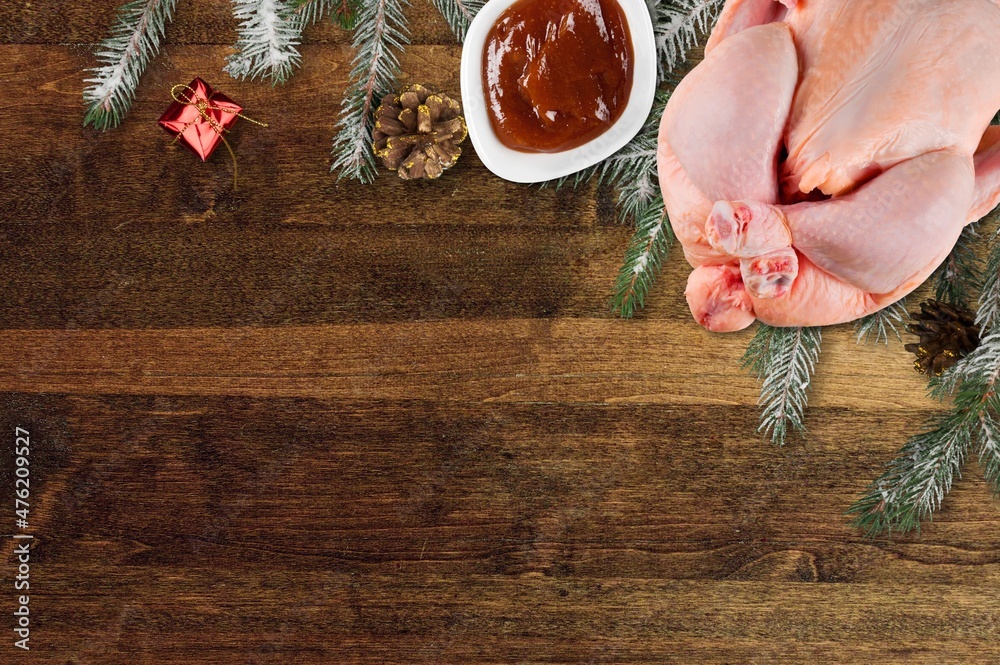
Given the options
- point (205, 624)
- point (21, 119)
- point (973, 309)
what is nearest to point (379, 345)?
point (205, 624)

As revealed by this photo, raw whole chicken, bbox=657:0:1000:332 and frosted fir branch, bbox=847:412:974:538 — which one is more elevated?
raw whole chicken, bbox=657:0:1000:332

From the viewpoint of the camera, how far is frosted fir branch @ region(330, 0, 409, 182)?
3.33ft

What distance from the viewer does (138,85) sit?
1.04 meters

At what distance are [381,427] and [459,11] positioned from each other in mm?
656

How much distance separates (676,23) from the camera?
0.98 metres

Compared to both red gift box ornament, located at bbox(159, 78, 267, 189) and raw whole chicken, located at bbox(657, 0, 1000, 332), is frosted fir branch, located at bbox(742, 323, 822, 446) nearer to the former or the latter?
raw whole chicken, located at bbox(657, 0, 1000, 332)

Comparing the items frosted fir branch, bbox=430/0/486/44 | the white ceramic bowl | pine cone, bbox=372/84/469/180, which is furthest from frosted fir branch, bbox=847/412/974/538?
frosted fir branch, bbox=430/0/486/44

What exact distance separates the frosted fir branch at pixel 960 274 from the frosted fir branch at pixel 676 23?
1.63 feet

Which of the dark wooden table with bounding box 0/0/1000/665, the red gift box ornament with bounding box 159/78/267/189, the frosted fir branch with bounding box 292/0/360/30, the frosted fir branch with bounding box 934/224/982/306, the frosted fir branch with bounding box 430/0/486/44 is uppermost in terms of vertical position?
the frosted fir branch with bounding box 430/0/486/44

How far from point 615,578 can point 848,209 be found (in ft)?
2.20

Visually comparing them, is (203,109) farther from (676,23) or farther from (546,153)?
(676,23)

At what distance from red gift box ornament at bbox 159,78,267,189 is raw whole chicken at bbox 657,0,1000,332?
2.19ft

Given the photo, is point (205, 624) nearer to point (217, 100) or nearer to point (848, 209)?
point (217, 100)

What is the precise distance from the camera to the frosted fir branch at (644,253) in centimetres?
101
